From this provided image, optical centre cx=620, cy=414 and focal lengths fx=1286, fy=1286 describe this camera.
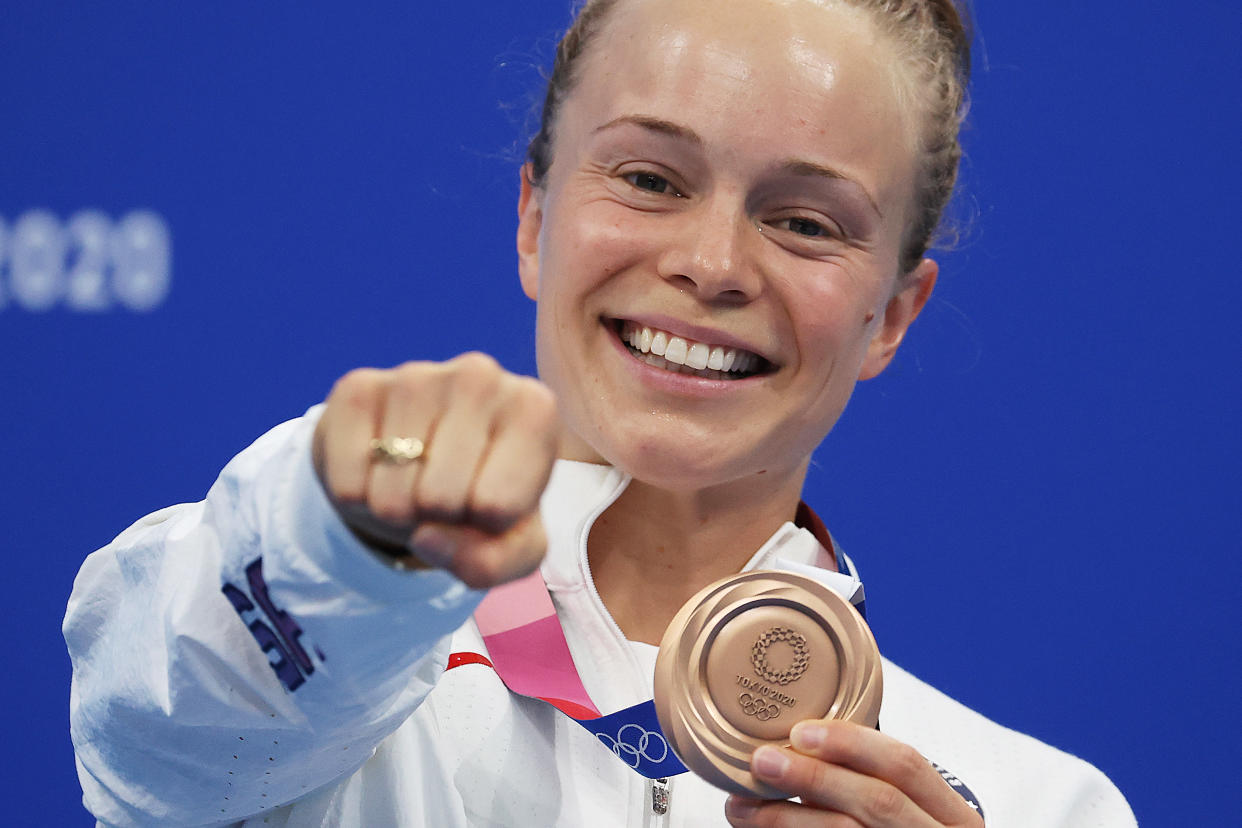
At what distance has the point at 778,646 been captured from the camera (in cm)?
95

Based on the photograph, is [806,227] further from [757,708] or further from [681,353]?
[757,708]

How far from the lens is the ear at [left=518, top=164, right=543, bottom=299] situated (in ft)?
4.61

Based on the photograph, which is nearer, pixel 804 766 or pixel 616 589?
pixel 804 766

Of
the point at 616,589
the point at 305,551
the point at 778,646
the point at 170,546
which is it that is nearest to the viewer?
the point at 305,551

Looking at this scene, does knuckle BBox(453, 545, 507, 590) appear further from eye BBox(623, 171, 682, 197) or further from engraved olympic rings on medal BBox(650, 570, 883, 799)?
eye BBox(623, 171, 682, 197)

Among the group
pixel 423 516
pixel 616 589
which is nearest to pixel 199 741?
pixel 423 516

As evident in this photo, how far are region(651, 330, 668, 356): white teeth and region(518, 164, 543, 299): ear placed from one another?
0.73 ft

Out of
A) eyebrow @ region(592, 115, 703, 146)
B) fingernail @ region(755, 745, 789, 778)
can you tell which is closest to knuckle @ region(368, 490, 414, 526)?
fingernail @ region(755, 745, 789, 778)

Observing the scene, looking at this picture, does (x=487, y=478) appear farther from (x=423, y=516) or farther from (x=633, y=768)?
(x=633, y=768)

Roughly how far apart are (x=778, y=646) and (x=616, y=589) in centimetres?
40

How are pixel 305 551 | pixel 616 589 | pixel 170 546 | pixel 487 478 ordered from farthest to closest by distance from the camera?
pixel 616 589
pixel 170 546
pixel 305 551
pixel 487 478

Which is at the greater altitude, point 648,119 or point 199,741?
point 648,119

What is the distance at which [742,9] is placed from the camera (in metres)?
1.21

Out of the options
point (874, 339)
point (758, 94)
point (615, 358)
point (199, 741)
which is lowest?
point (199, 741)
